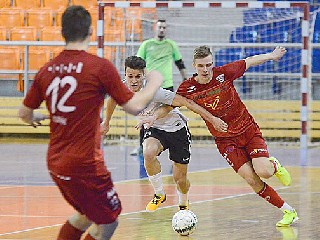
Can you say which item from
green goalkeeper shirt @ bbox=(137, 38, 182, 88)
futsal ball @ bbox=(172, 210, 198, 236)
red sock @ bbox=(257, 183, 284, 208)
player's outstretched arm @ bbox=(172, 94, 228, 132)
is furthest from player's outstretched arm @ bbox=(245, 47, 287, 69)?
green goalkeeper shirt @ bbox=(137, 38, 182, 88)

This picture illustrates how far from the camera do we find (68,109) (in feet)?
18.7

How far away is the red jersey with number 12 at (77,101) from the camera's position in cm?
566

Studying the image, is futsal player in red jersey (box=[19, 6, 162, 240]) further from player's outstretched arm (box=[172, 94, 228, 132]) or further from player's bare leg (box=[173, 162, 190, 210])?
player's bare leg (box=[173, 162, 190, 210])

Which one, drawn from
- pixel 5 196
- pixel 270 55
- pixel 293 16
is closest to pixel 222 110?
pixel 270 55

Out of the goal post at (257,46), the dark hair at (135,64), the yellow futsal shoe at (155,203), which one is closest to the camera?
the dark hair at (135,64)

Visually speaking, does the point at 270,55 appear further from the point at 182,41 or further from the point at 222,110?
the point at 182,41

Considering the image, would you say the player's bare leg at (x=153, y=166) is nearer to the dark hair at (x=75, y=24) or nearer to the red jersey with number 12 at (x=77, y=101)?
the red jersey with number 12 at (x=77, y=101)

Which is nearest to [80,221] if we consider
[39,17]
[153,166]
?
[153,166]

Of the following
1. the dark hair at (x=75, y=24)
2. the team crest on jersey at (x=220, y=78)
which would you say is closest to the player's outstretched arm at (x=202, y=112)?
the team crest on jersey at (x=220, y=78)

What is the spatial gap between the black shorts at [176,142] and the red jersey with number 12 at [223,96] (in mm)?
537

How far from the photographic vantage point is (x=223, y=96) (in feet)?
31.5

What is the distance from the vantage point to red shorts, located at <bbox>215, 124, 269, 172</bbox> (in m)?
9.58

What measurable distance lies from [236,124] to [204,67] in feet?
2.56

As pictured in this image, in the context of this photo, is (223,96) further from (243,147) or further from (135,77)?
(135,77)
